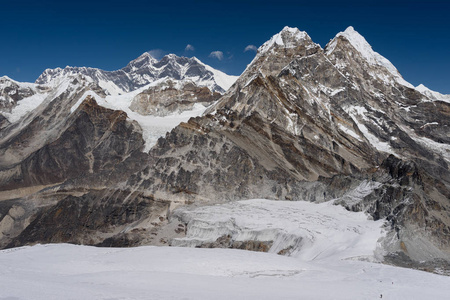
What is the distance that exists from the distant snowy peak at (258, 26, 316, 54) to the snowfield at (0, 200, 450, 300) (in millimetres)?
106060

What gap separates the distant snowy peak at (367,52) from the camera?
140m

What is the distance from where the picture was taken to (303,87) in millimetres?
105812

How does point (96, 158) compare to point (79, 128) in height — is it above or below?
below

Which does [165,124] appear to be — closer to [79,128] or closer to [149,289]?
[79,128]

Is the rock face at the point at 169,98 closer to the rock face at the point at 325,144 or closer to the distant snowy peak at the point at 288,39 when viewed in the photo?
the rock face at the point at 325,144

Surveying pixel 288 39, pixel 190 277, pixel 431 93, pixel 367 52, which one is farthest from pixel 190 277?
pixel 431 93

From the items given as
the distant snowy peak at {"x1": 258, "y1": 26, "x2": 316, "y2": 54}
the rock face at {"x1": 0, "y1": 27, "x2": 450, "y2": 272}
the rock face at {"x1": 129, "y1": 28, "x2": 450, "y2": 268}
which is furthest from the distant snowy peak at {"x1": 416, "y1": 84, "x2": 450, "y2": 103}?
the distant snowy peak at {"x1": 258, "y1": 26, "x2": 316, "y2": 54}

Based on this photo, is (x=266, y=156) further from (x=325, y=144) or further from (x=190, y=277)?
(x=190, y=277)

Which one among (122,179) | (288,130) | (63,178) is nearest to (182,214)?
(122,179)

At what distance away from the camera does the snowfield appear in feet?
56.6

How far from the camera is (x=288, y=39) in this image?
12888 cm

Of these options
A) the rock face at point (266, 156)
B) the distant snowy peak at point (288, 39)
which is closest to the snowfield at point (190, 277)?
the rock face at point (266, 156)

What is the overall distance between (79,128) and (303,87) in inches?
2272

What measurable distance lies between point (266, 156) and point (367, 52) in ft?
267
